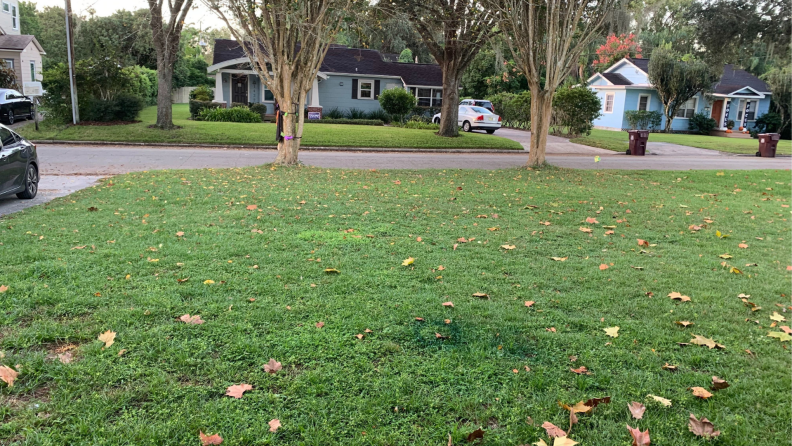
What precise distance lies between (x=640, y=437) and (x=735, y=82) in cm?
4760

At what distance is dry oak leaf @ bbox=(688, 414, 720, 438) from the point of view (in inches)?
112

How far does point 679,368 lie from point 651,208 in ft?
20.9

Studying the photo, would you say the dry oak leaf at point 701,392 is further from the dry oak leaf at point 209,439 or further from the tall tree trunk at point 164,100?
the tall tree trunk at point 164,100

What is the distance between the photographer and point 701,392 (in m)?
3.21

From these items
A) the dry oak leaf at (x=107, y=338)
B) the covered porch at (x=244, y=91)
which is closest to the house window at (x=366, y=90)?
the covered porch at (x=244, y=91)

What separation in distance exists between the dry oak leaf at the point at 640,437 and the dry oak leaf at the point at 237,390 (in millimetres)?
2064

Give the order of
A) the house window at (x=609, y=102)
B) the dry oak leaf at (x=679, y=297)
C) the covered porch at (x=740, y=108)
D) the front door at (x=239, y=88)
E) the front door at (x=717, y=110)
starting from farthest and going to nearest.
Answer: the front door at (x=717, y=110), the house window at (x=609, y=102), the covered porch at (x=740, y=108), the front door at (x=239, y=88), the dry oak leaf at (x=679, y=297)

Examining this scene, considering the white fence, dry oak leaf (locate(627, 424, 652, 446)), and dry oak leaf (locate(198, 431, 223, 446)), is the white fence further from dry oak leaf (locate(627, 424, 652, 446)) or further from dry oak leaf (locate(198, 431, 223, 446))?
dry oak leaf (locate(627, 424, 652, 446))

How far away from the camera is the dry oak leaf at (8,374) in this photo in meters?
3.10

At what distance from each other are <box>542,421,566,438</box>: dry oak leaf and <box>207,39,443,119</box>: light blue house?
29.9 m

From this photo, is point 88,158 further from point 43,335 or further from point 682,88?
point 682,88

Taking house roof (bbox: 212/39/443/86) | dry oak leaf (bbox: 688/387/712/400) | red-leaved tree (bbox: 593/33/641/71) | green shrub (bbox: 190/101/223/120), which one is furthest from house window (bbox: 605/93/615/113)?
dry oak leaf (bbox: 688/387/712/400)

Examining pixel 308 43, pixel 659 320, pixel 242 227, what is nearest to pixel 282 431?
pixel 659 320

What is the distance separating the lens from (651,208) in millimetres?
9305
